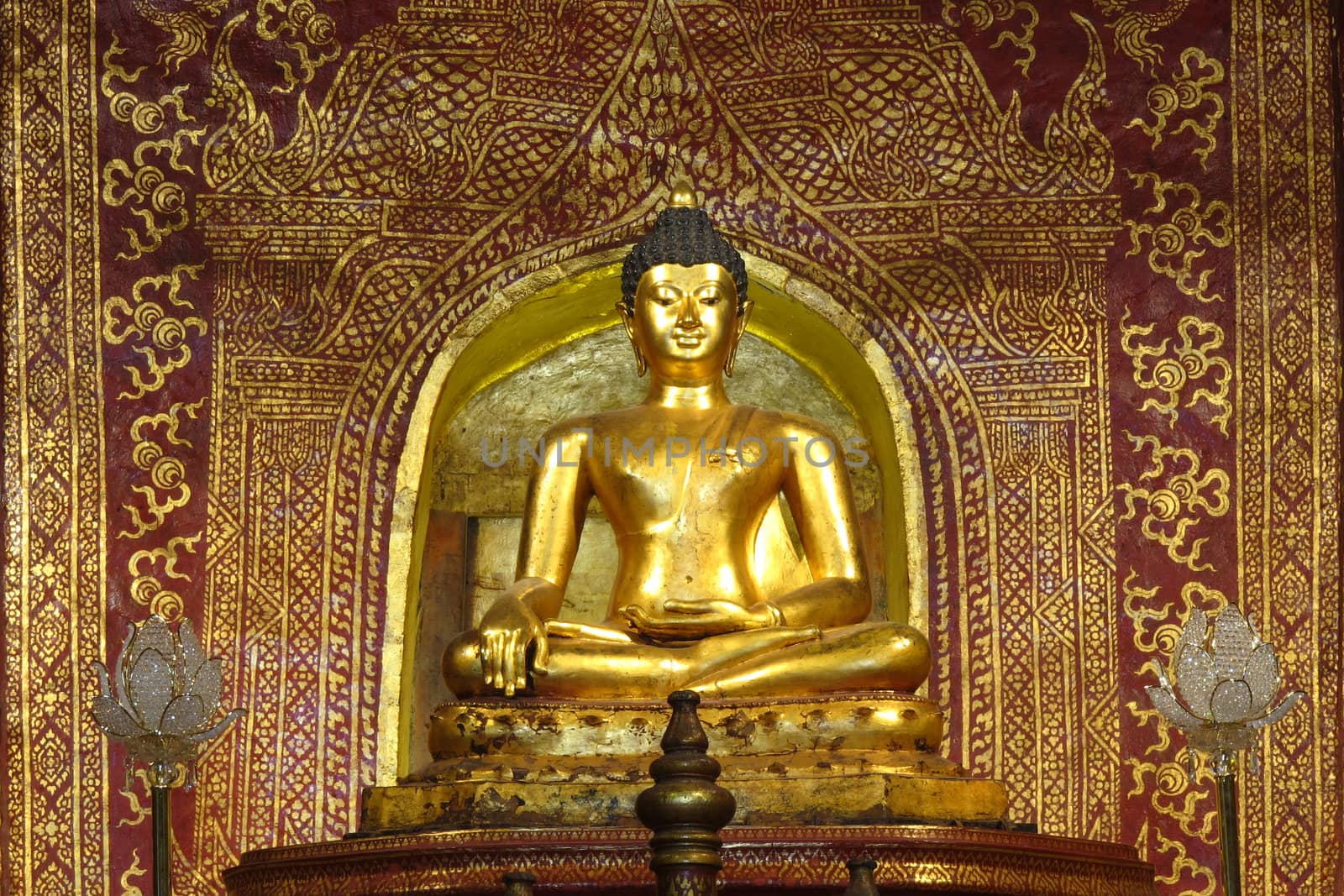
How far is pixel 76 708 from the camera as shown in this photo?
702 centimetres

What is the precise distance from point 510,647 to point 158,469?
5.62ft

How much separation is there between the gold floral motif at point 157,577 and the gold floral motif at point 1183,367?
2.81 m

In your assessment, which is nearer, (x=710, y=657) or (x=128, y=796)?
(x=710, y=657)

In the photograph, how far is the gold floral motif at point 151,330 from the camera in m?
7.27

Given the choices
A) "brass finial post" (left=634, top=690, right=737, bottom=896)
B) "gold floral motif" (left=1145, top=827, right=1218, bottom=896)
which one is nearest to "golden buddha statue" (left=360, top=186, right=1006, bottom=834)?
"gold floral motif" (left=1145, top=827, right=1218, bottom=896)

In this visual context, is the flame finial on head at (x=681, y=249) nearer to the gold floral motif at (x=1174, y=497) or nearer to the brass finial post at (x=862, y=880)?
the gold floral motif at (x=1174, y=497)

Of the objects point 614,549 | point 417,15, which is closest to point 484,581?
point 614,549

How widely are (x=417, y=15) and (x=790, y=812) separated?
3137 mm

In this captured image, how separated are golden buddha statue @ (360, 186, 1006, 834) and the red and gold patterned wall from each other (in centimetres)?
62

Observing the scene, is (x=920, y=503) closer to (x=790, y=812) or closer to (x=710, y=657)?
(x=710, y=657)

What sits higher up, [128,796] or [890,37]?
[890,37]

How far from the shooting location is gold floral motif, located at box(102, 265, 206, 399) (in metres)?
7.27

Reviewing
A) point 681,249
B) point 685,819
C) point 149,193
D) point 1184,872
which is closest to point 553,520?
point 681,249

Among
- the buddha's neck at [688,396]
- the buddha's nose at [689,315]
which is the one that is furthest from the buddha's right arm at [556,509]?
the buddha's nose at [689,315]
